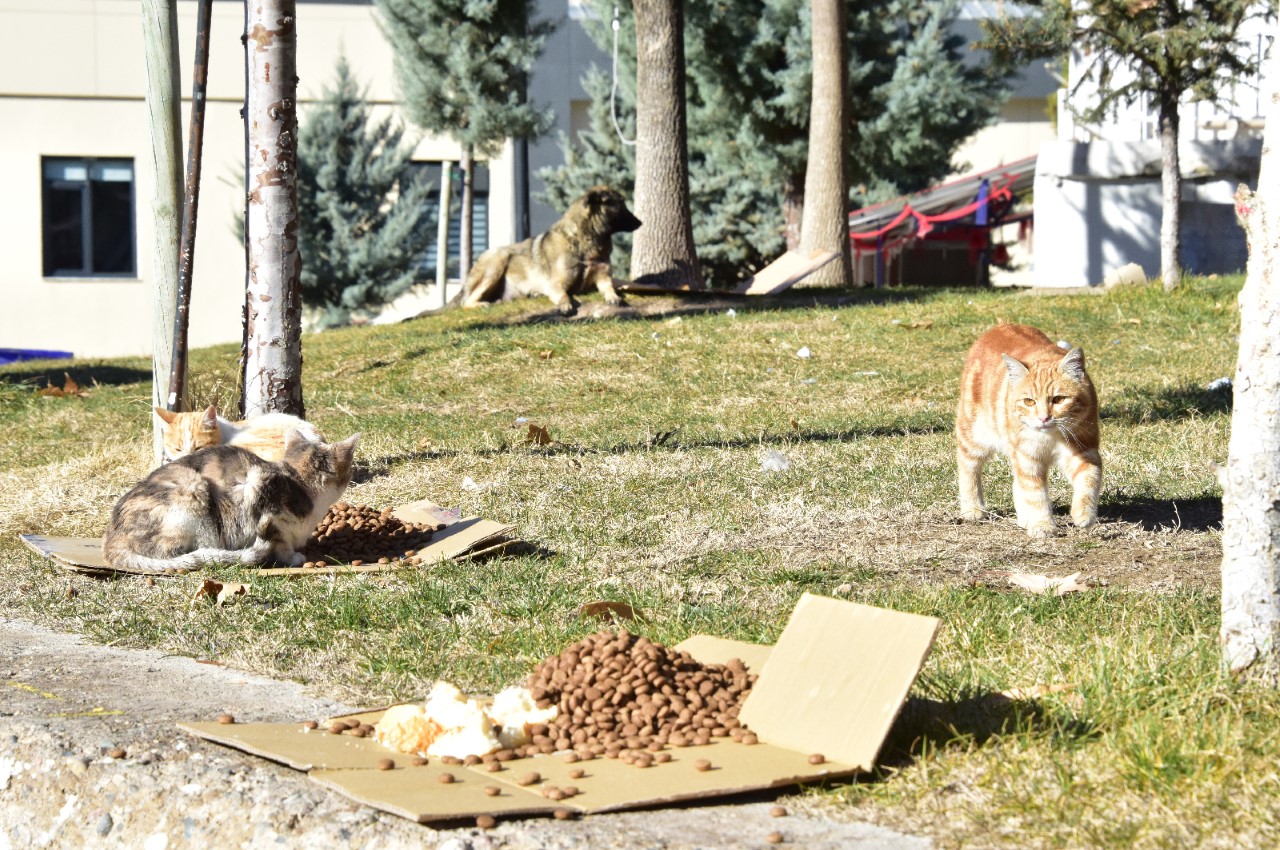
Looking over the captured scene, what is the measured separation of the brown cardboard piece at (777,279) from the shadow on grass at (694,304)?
0.11 m

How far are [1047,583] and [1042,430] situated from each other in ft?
3.96

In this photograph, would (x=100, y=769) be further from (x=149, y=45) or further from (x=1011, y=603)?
(x=149, y=45)

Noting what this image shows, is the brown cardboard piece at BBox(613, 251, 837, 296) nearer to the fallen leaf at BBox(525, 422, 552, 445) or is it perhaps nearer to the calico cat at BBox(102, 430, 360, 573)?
the fallen leaf at BBox(525, 422, 552, 445)

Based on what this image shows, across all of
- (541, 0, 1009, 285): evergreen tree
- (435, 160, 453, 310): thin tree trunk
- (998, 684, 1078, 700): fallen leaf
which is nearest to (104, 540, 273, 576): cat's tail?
(998, 684, 1078, 700): fallen leaf

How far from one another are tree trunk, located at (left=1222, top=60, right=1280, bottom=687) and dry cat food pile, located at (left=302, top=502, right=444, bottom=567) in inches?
135

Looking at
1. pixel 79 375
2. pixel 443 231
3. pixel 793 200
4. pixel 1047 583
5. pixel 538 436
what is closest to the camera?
pixel 1047 583

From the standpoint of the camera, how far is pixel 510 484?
765cm

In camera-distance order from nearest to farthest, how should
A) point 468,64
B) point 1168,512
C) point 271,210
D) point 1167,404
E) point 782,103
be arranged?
point 1168,512 < point 271,210 < point 1167,404 < point 468,64 < point 782,103

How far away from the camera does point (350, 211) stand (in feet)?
73.5

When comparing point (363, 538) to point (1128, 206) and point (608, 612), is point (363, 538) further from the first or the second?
point (1128, 206)

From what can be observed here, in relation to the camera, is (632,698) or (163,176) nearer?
(632,698)

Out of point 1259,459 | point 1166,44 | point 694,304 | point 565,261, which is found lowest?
point 1259,459

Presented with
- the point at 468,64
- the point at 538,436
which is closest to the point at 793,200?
the point at 468,64

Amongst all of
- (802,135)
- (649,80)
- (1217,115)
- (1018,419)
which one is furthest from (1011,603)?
(802,135)
